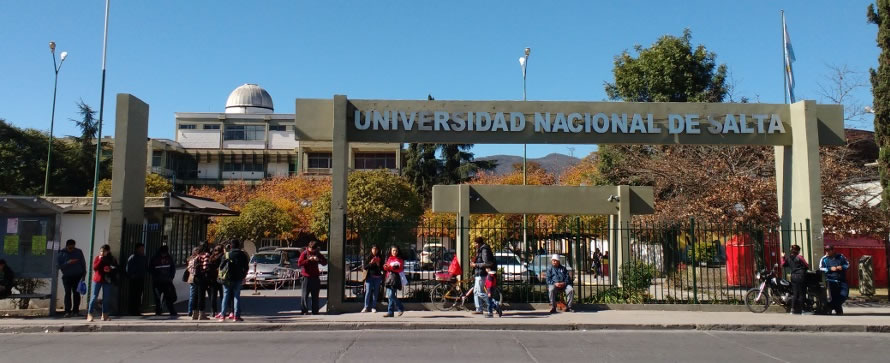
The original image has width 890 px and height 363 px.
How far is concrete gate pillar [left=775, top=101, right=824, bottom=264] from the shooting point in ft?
48.0

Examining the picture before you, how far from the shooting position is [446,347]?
987 cm

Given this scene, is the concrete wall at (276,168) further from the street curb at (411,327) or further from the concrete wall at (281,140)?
the street curb at (411,327)

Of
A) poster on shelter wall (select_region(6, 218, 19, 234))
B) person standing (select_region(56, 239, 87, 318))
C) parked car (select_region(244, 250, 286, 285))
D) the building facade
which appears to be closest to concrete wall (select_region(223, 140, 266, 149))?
the building facade

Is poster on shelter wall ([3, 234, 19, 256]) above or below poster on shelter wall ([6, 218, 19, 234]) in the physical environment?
below

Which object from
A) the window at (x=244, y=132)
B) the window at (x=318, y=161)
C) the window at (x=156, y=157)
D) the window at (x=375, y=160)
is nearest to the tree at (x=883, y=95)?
the window at (x=375, y=160)

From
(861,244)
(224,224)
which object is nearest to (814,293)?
(861,244)

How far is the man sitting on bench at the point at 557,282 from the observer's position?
14.0 metres

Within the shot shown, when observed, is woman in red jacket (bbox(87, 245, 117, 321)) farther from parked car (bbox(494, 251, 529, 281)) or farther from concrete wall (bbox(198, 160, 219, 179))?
concrete wall (bbox(198, 160, 219, 179))

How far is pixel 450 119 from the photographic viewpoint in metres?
14.9

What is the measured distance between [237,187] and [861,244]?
45627 mm

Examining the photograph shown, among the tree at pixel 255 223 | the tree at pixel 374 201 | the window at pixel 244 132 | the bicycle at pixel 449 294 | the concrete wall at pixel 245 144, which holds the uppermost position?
the window at pixel 244 132

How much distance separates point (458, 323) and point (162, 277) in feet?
20.3

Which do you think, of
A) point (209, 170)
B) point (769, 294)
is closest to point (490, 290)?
point (769, 294)

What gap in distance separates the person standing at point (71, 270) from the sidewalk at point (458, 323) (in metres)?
0.60
